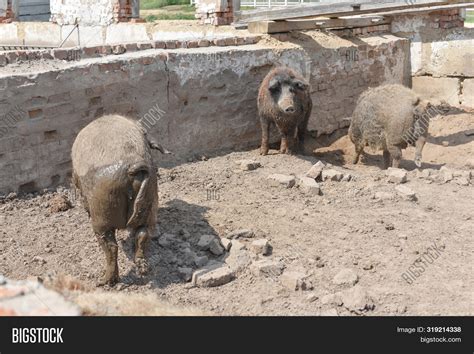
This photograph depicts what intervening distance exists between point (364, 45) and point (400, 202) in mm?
4523

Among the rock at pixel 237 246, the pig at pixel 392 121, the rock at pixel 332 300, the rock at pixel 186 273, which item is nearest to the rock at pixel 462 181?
the pig at pixel 392 121

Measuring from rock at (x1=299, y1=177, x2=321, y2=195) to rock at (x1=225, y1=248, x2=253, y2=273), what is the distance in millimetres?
1856

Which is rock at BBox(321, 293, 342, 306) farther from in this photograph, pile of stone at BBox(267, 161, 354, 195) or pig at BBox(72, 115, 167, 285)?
pile of stone at BBox(267, 161, 354, 195)

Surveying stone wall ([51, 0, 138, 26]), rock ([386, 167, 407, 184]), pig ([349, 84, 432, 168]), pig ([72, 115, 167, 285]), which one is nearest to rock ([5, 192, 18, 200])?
pig ([72, 115, 167, 285])

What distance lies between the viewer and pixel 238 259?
6.64 meters

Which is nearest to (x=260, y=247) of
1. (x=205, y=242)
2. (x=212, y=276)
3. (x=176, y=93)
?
(x=205, y=242)

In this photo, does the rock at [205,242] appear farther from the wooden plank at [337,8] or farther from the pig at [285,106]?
the wooden plank at [337,8]

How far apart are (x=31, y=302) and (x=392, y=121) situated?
21.6 ft

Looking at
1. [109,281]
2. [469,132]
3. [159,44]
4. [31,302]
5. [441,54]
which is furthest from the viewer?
[441,54]

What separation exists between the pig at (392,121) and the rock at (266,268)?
3.54 meters

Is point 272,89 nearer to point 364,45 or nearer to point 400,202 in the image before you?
point 400,202

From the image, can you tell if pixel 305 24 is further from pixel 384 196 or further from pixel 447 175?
pixel 384 196

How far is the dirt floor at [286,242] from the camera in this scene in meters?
5.98

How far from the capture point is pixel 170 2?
25078 millimetres
